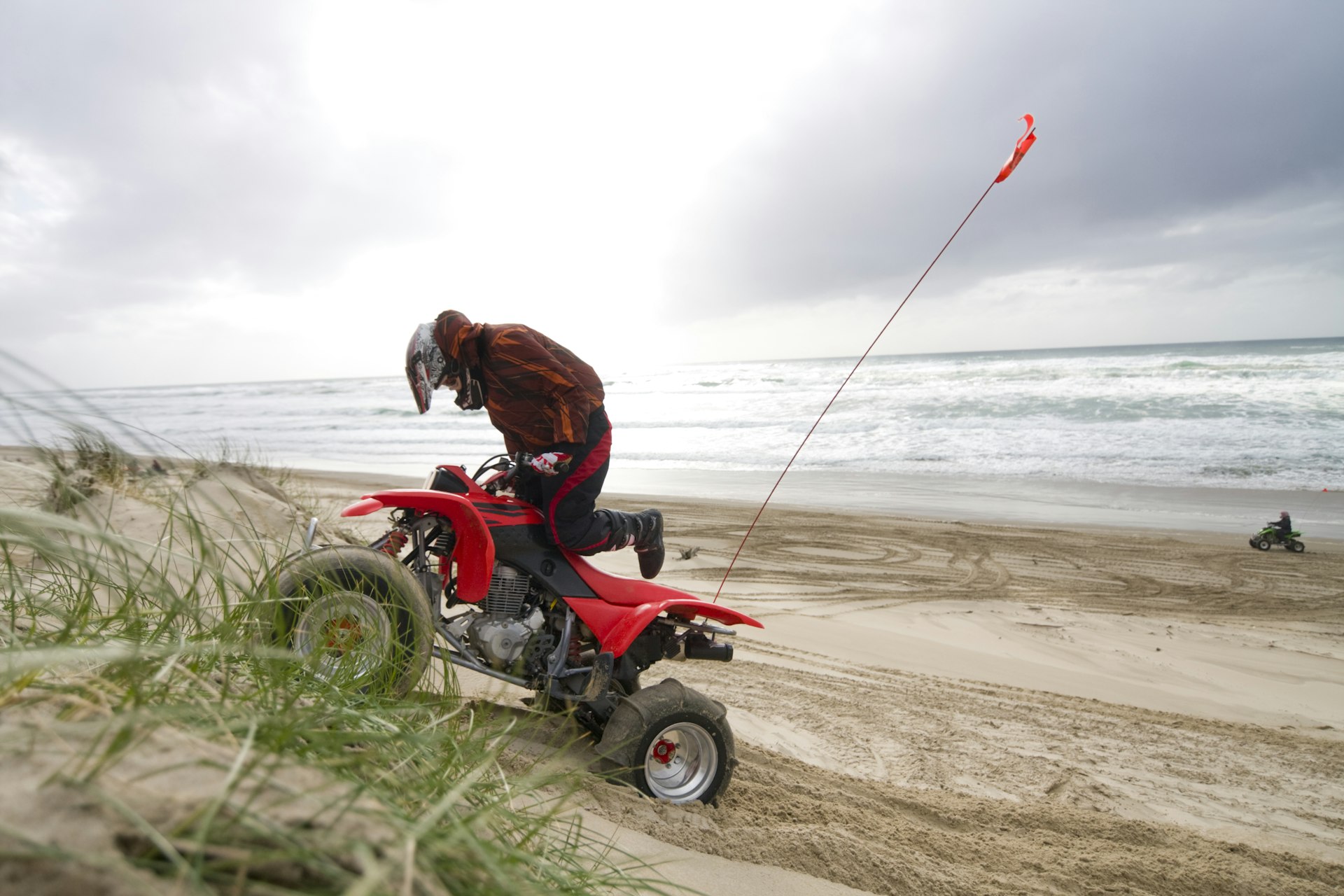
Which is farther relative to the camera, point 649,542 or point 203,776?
point 649,542

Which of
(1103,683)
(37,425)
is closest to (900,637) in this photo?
(1103,683)

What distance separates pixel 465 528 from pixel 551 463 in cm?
48

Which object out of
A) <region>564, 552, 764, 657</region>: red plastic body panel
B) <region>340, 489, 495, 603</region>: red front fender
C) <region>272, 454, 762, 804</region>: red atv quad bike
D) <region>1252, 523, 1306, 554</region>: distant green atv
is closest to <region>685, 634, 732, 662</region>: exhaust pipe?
<region>272, 454, 762, 804</region>: red atv quad bike

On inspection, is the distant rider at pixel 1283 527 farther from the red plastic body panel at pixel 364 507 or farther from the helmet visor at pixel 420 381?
the red plastic body panel at pixel 364 507

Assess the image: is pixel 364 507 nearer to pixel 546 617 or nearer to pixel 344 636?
pixel 344 636

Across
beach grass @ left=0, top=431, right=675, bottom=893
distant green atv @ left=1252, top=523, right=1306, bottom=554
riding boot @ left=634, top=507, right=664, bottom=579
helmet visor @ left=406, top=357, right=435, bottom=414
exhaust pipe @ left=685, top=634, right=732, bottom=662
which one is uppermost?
helmet visor @ left=406, top=357, right=435, bottom=414

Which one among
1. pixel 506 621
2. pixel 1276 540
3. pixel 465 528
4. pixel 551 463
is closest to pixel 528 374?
pixel 551 463

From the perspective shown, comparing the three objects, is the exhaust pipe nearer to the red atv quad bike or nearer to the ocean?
the red atv quad bike

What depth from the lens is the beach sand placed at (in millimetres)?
2867

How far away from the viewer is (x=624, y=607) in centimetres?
353

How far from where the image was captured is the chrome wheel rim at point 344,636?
6.88ft

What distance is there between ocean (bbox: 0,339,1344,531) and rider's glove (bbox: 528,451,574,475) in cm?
154

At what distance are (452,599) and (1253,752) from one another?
15.0ft

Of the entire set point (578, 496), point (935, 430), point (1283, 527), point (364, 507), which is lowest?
point (364, 507)
